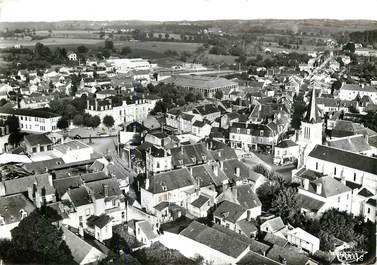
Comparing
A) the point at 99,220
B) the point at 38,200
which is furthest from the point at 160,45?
the point at 99,220

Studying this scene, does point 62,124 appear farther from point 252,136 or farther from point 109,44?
point 109,44

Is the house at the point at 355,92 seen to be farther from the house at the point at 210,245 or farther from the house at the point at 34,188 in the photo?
the house at the point at 34,188

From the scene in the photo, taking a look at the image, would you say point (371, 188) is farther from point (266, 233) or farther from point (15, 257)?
point (15, 257)

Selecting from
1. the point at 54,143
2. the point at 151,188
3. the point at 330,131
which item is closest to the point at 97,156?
the point at 54,143

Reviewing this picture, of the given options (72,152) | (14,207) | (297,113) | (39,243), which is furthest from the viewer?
(297,113)

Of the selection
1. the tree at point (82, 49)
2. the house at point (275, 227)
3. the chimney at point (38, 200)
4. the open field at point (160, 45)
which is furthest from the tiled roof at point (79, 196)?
the tree at point (82, 49)

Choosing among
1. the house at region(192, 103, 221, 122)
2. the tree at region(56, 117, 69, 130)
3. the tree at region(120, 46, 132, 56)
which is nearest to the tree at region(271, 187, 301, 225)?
the house at region(192, 103, 221, 122)
